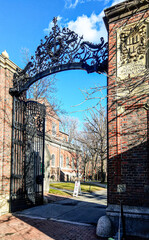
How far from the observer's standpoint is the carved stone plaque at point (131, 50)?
19.8 feet

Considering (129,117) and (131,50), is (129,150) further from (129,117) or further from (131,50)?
(131,50)

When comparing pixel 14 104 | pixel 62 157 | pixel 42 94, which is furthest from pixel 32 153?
pixel 62 157

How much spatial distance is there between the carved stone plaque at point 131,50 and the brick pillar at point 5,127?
4.42 meters

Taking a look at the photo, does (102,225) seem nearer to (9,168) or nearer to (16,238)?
(16,238)

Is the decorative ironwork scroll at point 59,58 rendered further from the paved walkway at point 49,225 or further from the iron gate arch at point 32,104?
the paved walkway at point 49,225

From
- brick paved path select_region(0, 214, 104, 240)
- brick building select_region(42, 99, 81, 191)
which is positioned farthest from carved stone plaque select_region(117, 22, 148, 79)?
brick building select_region(42, 99, 81, 191)

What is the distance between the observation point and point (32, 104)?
954 centimetres

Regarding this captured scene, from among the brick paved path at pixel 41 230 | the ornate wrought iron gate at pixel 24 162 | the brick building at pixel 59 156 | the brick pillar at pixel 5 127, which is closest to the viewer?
the brick paved path at pixel 41 230

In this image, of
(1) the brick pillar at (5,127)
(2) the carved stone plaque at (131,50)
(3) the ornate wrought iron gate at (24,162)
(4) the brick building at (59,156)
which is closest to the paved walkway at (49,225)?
(3) the ornate wrought iron gate at (24,162)

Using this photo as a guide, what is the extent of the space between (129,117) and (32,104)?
4.93 metres

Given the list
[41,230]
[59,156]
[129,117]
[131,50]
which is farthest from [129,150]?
[59,156]

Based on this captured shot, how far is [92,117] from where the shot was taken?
24625 millimetres

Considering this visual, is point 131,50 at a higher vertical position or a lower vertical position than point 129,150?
higher

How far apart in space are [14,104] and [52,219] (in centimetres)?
457
